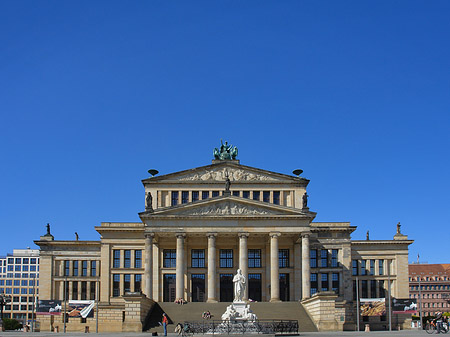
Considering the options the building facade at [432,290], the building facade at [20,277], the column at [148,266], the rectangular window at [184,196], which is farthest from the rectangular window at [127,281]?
the building facade at [20,277]

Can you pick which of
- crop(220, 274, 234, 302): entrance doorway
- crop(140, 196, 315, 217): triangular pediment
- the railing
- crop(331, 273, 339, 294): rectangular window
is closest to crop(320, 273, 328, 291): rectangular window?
crop(331, 273, 339, 294): rectangular window

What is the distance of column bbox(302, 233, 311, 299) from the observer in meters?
73.7

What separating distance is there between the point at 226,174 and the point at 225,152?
174 inches

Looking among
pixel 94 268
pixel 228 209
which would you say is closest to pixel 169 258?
pixel 228 209

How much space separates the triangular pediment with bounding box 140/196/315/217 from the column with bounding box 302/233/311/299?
301 cm

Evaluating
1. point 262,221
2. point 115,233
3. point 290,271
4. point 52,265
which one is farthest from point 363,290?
point 52,265

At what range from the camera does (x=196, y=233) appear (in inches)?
2975

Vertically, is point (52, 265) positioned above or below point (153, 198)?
below

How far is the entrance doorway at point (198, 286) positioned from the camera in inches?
3209

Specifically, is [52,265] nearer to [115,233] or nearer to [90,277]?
[90,277]

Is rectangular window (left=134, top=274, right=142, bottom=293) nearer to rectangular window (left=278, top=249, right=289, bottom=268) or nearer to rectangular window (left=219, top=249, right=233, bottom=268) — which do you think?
rectangular window (left=219, top=249, right=233, bottom=268)

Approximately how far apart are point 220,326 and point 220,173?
3919 cm

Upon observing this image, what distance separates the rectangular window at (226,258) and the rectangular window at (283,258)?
622 cm

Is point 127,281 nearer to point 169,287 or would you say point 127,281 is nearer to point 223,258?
point 169,287
